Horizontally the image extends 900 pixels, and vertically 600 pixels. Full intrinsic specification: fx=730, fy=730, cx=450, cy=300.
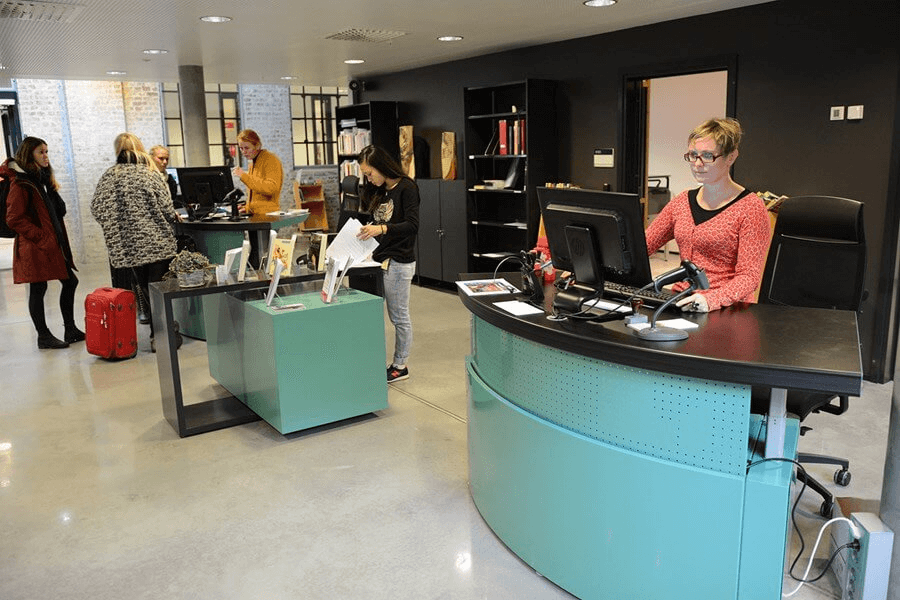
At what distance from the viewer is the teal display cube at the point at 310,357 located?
4133 millimetres

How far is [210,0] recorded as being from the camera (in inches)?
197

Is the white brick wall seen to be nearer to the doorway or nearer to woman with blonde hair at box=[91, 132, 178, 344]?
woman with blonde hair at box=[91, 132, 178, 344]

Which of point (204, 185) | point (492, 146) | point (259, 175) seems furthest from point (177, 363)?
point (492, 146)

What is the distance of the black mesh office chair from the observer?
3.42m

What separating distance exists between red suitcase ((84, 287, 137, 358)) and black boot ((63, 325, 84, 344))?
675 millimetres

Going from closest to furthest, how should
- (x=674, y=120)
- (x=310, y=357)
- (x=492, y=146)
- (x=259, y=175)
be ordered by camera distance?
(x=310, y=357) → (x=259, y=175) → (x=492, y=146) → (x=674, y=120)

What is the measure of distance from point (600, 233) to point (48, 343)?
220 inches

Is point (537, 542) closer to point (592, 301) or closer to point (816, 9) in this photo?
point (592, 301)

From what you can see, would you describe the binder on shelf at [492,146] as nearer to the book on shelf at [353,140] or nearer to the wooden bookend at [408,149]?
the wooden bookend at [408,149]

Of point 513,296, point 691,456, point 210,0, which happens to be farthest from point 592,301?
point 210,0

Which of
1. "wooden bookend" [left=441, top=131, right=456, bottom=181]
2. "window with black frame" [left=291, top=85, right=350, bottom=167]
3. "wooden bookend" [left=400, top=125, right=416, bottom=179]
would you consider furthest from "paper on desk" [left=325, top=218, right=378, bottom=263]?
"window with black frame" [left=291, top=85, right=350, bottom=167]

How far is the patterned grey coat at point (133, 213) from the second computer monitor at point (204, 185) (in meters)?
0.91

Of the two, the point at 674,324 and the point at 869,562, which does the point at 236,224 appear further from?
the point at 869,562

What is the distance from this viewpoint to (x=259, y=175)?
684 centimetres
